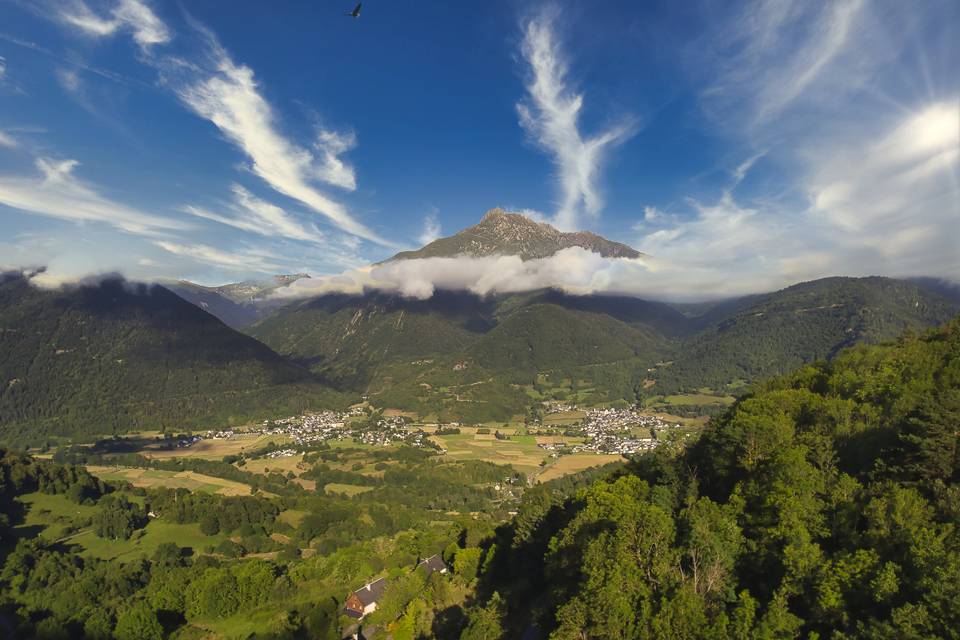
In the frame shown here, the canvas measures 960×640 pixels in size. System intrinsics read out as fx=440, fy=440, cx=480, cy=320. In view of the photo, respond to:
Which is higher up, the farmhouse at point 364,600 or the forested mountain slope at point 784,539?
the forested mountain slope at point 784,539

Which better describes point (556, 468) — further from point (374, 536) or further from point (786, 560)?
point (786, 560)

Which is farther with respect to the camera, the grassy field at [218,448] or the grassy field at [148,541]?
the grassy field at [218,448]

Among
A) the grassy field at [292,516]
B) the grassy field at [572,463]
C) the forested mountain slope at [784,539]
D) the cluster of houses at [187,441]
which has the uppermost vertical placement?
the forested mountain slope at [784,539]

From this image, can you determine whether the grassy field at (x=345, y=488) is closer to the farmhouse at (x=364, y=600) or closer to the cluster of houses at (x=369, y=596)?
the cluster of houses at (x=369, y=596)

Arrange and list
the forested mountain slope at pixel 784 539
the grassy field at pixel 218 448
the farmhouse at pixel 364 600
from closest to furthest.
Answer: the forested mountain slope at pixel 784 539 → the farmhouse at pixel 364 600 → the grassy field at pixel 218 448

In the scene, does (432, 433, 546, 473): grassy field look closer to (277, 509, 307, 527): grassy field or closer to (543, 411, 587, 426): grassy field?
(543, 411, 587, 426): grassy field

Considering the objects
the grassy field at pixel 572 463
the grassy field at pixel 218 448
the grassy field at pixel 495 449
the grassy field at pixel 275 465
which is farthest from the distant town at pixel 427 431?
the grassy field at pixel 572 463

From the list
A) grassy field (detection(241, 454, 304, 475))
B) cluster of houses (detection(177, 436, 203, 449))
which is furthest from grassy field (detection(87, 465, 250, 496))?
cluster of houses (detection(177, 436, 203, 449))
